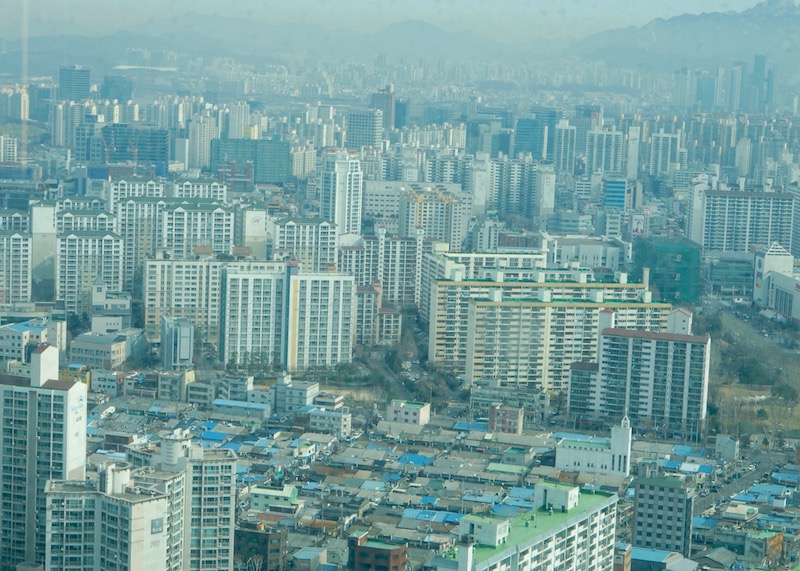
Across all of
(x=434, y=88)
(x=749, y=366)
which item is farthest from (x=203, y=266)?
(x=434, y=88)

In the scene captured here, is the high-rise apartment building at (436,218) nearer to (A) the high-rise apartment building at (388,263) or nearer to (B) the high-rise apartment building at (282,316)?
(A) the high-rise apartment building at (388,263)

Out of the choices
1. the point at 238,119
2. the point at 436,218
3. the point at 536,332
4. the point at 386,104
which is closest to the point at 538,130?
the point at 386,104

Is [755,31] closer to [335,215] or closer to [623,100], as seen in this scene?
[623,100]

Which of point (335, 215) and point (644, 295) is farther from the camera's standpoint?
point (335, 215)

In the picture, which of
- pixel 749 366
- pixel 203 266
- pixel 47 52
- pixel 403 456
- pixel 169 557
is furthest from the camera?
pixel 47 52

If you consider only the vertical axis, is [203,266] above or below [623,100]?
below

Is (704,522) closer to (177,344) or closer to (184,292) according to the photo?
(177,344)

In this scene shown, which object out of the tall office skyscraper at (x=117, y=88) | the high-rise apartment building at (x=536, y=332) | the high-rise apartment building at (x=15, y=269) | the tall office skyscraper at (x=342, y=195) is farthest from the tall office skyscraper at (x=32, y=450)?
the tall office skyscraper at (x=117, y=88)

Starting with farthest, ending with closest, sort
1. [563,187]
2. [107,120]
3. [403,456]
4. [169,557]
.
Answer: [107,120], [563,187], [403,456], [169,557]
